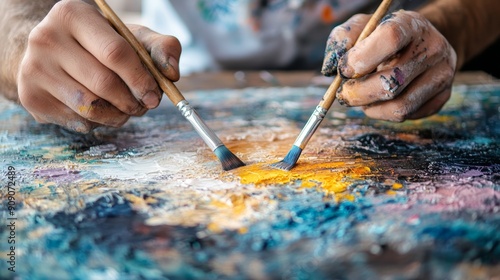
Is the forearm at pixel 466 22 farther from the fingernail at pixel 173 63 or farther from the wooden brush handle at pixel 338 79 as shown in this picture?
the fingernail at pixel 173 63

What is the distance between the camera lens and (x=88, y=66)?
0.92 meters

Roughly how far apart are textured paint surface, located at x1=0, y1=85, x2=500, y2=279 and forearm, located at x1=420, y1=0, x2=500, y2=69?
15.2 inches

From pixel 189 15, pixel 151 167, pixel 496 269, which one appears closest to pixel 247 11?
pixel 189 15

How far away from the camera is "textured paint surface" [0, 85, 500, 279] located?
1.82ft

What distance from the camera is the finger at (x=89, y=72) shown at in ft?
3.01

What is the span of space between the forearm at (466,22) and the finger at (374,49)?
603 mm

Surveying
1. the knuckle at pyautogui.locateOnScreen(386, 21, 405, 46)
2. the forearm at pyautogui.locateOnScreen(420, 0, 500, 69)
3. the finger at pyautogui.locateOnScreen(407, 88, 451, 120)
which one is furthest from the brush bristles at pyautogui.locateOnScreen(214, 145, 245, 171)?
the forearm at pyautogui.locateOnScreen(420, 0, 500, 69)

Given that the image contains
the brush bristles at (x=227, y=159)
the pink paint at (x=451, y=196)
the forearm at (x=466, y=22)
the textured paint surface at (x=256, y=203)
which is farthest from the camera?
the forearm at (x=466, y=22)

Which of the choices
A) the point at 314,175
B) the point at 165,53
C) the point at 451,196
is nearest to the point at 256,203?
the point at 314,175

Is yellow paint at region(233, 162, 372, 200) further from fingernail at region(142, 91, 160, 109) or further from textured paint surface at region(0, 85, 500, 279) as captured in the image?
fingernail at region(142, 91, 160, 109)

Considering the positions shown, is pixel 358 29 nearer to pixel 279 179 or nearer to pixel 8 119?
pixel 279 179

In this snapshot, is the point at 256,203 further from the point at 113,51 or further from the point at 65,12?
the point at 65,12

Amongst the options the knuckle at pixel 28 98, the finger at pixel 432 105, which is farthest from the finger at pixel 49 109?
the finger at pixel 432 105

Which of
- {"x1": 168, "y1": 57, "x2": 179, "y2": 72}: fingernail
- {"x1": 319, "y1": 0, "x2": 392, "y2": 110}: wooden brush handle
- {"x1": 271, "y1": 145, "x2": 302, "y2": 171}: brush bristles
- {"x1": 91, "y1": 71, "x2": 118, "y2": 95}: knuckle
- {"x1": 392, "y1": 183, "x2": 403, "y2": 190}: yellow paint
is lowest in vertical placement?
{"x1": 392, "y1": 183, "x2": 403, "y2": 190}: yellow paint
